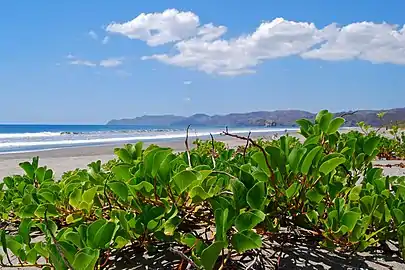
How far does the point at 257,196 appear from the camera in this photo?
1202mm

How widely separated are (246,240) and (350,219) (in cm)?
37

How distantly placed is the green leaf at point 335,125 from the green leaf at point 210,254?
2.85ft

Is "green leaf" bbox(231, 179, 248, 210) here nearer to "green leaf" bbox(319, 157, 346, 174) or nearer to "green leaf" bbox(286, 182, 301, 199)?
"green leaf" bbox(286, 182, 301, 199)

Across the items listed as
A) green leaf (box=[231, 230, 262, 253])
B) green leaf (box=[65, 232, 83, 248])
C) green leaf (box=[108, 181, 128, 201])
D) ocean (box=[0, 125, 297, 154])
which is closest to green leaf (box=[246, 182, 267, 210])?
green leaf (box=[231, 230, 262, 253])

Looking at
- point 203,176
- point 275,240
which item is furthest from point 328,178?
point 203,176

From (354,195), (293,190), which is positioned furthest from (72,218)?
(354,195)

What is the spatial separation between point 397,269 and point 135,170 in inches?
36.1

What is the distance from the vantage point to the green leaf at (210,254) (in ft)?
3.35

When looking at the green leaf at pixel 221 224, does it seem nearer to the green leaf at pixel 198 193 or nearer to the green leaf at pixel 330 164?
the green leaf at pixel 198 193

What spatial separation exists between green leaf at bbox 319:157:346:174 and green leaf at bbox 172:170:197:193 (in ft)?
1.30

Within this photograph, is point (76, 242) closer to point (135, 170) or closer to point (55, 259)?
point (55, 259)

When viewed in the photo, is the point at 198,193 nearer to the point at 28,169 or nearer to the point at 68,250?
the point at 68,250

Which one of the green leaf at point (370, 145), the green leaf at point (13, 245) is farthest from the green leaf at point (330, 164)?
the green leaf at point (13, 245)

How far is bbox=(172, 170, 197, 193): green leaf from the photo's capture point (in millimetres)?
1199
